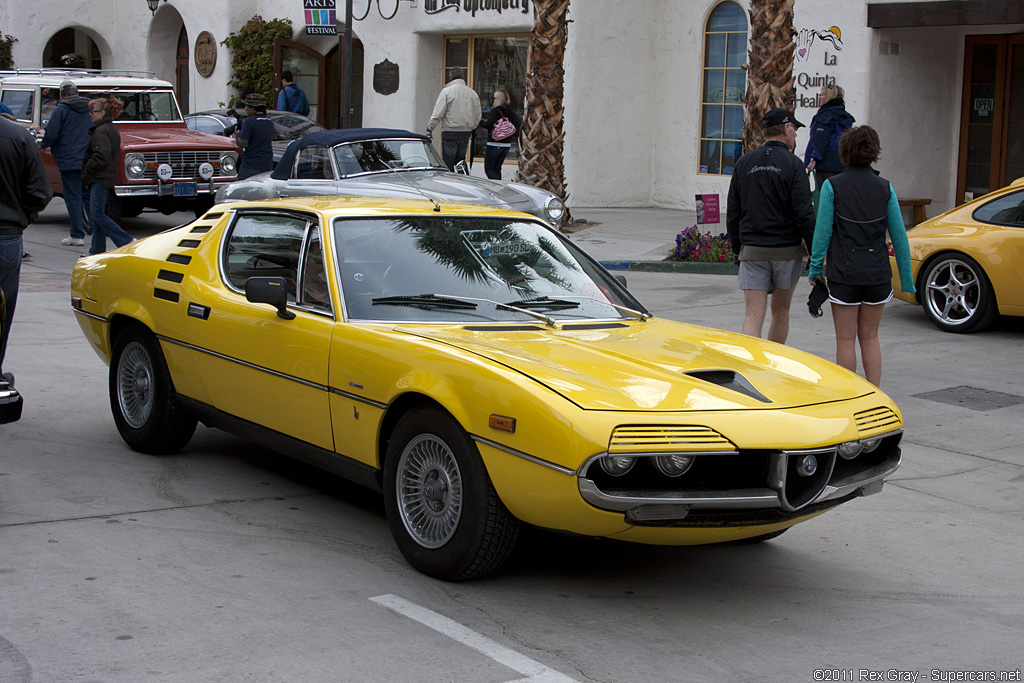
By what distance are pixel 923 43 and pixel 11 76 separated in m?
13.8

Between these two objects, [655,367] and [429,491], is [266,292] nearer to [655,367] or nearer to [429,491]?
[429,491]

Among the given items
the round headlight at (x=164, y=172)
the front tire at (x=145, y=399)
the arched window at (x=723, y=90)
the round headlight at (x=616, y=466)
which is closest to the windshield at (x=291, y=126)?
the round headlight at (x=164, y=172)

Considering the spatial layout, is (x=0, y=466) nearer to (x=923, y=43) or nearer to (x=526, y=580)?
(x=526, y=580)

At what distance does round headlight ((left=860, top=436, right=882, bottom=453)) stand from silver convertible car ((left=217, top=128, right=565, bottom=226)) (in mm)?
8619

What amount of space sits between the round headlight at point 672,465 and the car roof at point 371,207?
2077 mm

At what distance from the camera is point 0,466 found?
6.09m

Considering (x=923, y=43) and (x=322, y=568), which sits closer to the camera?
(x=322, y=568)

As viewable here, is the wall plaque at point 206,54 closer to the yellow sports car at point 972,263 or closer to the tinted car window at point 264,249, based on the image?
the yellow sports car at point 972,263

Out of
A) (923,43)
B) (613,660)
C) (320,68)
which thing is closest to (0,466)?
(613,660)

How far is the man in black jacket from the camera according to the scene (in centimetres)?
809

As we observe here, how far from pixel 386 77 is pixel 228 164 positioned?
7928 millimetres

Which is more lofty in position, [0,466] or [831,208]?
[831,208]


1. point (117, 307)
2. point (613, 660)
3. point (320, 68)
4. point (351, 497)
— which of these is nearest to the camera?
point (613, 660)

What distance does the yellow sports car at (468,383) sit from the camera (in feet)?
13.7
